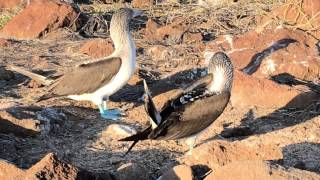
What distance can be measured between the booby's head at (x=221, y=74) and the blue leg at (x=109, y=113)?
1.36 metres

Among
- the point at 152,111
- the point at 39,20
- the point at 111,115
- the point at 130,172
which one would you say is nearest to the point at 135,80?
the point at 111,115

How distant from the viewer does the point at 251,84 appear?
24.6 ft

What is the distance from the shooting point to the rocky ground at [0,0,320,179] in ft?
18.5

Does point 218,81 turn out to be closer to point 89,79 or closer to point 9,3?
point 89,79

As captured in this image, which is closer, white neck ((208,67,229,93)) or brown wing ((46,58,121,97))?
white neck ((208,67,229,93))

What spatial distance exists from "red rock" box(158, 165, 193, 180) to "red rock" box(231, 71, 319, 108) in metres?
2.44

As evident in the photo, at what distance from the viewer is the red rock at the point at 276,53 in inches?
328

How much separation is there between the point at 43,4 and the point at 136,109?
13.7ft

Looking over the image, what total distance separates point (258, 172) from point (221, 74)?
1.89 m

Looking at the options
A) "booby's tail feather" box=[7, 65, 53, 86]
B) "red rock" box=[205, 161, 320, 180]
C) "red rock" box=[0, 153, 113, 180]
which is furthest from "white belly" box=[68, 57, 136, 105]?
"red rock" box=[205, 161, 320, 180]

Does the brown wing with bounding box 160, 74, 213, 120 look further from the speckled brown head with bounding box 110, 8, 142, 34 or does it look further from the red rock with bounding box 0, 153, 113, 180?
the speckled brown head with bounding box 110, 8, 142, 34

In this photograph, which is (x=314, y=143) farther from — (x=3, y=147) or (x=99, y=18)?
(x=99, y=18)

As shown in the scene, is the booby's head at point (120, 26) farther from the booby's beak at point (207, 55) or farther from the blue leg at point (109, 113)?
the booby's beak at point (207, 55)

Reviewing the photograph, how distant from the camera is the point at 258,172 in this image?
184 inches
